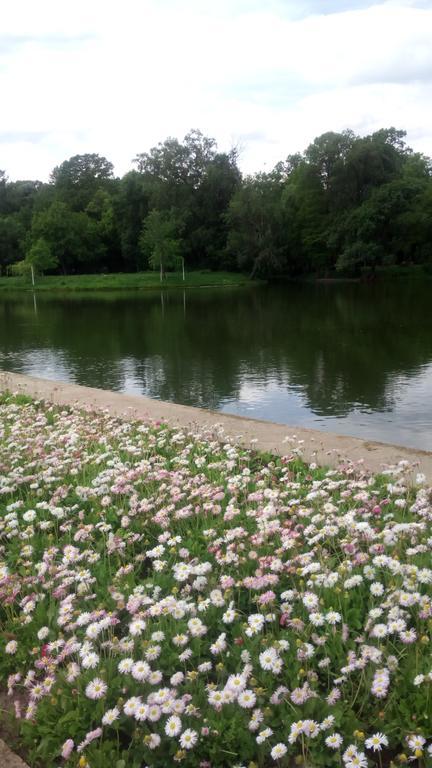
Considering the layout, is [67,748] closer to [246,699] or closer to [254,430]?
[246,699]

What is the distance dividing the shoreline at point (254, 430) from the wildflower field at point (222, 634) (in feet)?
3.11

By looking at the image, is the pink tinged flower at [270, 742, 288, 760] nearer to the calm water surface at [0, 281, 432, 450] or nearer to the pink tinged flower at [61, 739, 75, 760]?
the pink tinged flower at [61, 739, 75, 760]

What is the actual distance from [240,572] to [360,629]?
85 centimetres

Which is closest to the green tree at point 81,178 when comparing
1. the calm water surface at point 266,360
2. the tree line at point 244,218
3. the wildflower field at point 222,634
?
the tree line at point 244,218

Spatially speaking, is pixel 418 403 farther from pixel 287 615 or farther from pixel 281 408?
pixel 287 615

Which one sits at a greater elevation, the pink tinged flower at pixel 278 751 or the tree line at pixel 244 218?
the tree line at pixel 244 218

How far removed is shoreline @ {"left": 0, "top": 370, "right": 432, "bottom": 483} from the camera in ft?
19.1

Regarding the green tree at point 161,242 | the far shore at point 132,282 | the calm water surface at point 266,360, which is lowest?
the calm water surface at point 266,360

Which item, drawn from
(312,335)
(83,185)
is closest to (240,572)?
(312,335)

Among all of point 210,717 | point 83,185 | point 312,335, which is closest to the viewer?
point 210,717

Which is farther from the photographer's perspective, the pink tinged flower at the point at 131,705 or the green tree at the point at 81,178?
the green tree at the point at 81,178

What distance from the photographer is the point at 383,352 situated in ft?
57.0

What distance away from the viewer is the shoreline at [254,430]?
5.83m

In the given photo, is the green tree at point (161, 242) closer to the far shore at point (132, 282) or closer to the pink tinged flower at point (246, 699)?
the far shore at point (132, 282)
